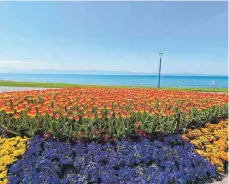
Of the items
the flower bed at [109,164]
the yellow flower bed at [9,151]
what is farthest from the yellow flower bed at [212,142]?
the yellow flower bed at [9,151]

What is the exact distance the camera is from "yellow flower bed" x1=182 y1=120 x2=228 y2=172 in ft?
16.1

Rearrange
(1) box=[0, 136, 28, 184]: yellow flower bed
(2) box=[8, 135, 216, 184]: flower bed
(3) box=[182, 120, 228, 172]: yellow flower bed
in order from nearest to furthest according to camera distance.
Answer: (2) box=[8, 135, 216, 184]: flower bed < (1) box=[0, 136, 28, 184]: yellow flower bed < (3) box=[182, 120, 228, 172]: yellow flower bed

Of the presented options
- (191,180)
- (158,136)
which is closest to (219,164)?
(191,180)

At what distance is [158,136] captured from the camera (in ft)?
17.7

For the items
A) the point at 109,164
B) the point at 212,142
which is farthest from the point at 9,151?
the point at 212,142

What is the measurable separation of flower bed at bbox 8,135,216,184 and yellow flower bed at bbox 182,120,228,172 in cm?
29

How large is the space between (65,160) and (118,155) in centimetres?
97

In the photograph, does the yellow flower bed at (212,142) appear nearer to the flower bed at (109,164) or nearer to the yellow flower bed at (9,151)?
the flower bed at (109,164)

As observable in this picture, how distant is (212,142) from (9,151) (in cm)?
438

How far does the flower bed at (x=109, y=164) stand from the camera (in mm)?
3961

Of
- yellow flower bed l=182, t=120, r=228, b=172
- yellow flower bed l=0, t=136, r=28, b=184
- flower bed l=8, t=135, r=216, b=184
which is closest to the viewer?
flower bed l=8, t=135, r=216, b=184

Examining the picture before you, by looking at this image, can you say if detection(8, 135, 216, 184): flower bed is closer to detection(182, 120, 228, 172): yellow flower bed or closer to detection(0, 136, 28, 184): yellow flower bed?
detection(0, 136, 28, 184): yellow flower bed

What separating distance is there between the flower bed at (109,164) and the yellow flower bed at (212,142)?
29cm

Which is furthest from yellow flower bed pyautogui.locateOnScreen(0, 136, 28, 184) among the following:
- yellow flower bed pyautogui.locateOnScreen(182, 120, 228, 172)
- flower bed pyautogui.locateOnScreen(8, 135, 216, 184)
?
yellow flower bed pyautogui.locateOnScreen(182, 120, 228, 172)
